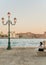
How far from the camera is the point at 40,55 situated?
41.8ft

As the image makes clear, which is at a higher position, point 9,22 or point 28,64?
point 9,22

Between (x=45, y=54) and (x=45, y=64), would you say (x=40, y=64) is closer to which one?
(x=45, y=64)

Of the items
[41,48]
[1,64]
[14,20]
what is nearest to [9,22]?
[14,20]

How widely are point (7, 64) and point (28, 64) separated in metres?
0.83

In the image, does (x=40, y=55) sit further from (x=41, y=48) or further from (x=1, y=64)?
(x=1, y=64)

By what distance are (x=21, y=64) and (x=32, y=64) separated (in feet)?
1.42

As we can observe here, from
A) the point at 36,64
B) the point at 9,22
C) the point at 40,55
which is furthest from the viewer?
the point at 9,22

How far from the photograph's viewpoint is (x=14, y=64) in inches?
373

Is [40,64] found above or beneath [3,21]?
beneath

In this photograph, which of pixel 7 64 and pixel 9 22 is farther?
pixel 9 22

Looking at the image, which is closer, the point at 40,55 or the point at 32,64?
the point at 32,64

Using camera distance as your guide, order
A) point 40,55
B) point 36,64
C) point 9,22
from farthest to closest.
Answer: point 9,22 → point 40,55 → point 36,64

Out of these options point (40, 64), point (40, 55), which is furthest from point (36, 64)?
point (40, 55)

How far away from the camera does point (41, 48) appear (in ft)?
43.4
